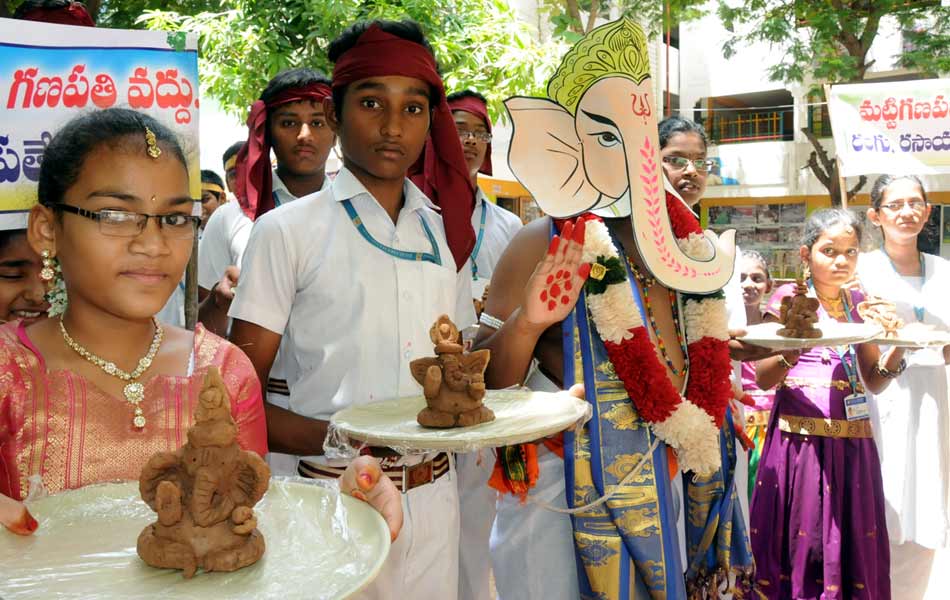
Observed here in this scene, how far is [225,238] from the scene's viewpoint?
394 cm

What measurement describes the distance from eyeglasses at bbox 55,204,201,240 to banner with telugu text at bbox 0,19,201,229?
0.51 meters

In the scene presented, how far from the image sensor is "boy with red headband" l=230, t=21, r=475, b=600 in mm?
2316

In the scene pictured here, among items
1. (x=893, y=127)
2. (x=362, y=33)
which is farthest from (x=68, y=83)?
(x=893, y=127)

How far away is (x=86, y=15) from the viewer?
2.75 m

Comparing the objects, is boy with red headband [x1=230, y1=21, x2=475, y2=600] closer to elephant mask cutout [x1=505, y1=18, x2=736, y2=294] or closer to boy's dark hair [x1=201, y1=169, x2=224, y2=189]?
elephant mask cutout [x1=505, y1=18, x2=736, y2=294]

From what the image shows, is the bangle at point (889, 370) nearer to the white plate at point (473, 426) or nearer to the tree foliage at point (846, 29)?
the white plate at point (473, 426)

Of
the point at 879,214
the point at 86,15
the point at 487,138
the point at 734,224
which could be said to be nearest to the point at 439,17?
the point at 487,138

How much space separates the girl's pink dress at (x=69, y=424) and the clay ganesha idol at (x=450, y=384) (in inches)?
20.6

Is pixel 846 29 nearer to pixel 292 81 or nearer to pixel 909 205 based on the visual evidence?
pixel 909 205

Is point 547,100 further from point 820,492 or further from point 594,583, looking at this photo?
point 820,492

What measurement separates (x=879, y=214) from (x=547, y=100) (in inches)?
123

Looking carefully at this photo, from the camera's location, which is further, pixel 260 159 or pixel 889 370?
pixel 889 370

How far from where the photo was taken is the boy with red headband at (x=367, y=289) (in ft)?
7.60

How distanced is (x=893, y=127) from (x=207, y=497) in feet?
20.4
